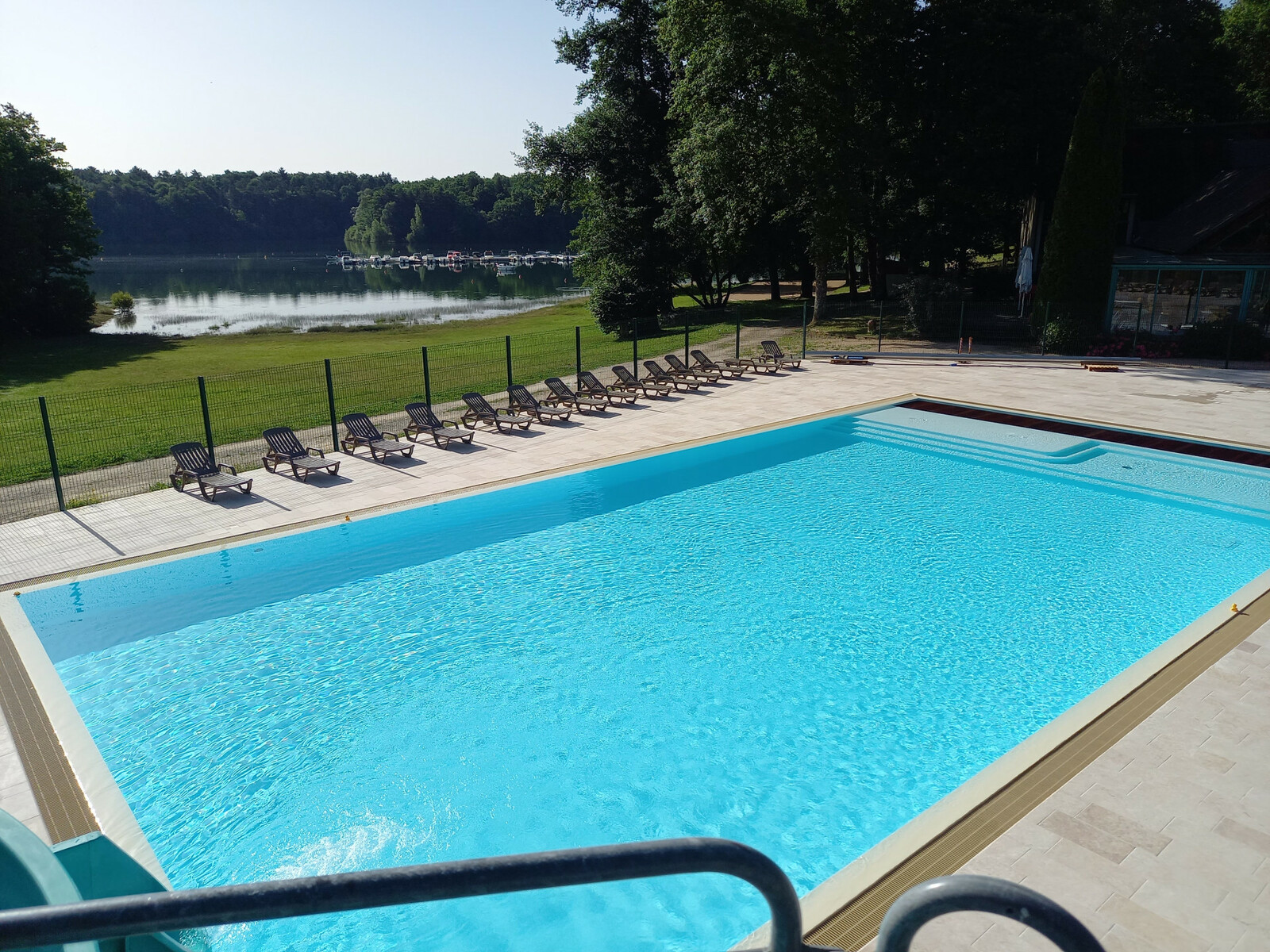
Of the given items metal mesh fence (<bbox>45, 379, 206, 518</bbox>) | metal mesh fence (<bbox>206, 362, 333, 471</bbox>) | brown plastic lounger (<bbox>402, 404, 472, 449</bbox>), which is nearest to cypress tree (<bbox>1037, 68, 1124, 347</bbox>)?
brown plastic lounger (<bbox>402, 404, 472, 449</bbox>)

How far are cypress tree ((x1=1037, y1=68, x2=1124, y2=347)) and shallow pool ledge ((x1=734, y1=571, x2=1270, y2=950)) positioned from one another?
1999 cm

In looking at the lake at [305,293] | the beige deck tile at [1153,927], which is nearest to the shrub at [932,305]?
the beige deck tile at [1153,927]

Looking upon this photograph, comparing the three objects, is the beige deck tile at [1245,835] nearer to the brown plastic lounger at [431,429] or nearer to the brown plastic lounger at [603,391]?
the brown plastic lounger at [431,429]

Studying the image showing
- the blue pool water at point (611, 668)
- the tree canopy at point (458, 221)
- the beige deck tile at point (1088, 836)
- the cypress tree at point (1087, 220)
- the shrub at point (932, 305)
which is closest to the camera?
the beige deck tile at point (1088, 836)

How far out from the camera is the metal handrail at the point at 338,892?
1.37 metres

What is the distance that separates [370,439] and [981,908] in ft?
48.2

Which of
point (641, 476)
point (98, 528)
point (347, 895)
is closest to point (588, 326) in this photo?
point (641, 476)

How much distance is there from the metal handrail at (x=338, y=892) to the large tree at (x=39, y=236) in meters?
45.6

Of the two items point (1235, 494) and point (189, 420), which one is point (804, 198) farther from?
point (189, 420)

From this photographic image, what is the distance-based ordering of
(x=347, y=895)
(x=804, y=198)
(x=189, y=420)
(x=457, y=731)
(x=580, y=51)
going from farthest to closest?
1. (x=580, y=51)
2. (x=804, y=198)
3. (x=189, y=420)
4. (x=457, y=731)
5. (x=347, y=895)

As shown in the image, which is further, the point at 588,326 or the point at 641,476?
the point at 588,326

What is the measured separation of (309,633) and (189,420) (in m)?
12.0

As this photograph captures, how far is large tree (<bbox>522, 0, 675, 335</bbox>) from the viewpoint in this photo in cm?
3544

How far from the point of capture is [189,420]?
1881 cm
